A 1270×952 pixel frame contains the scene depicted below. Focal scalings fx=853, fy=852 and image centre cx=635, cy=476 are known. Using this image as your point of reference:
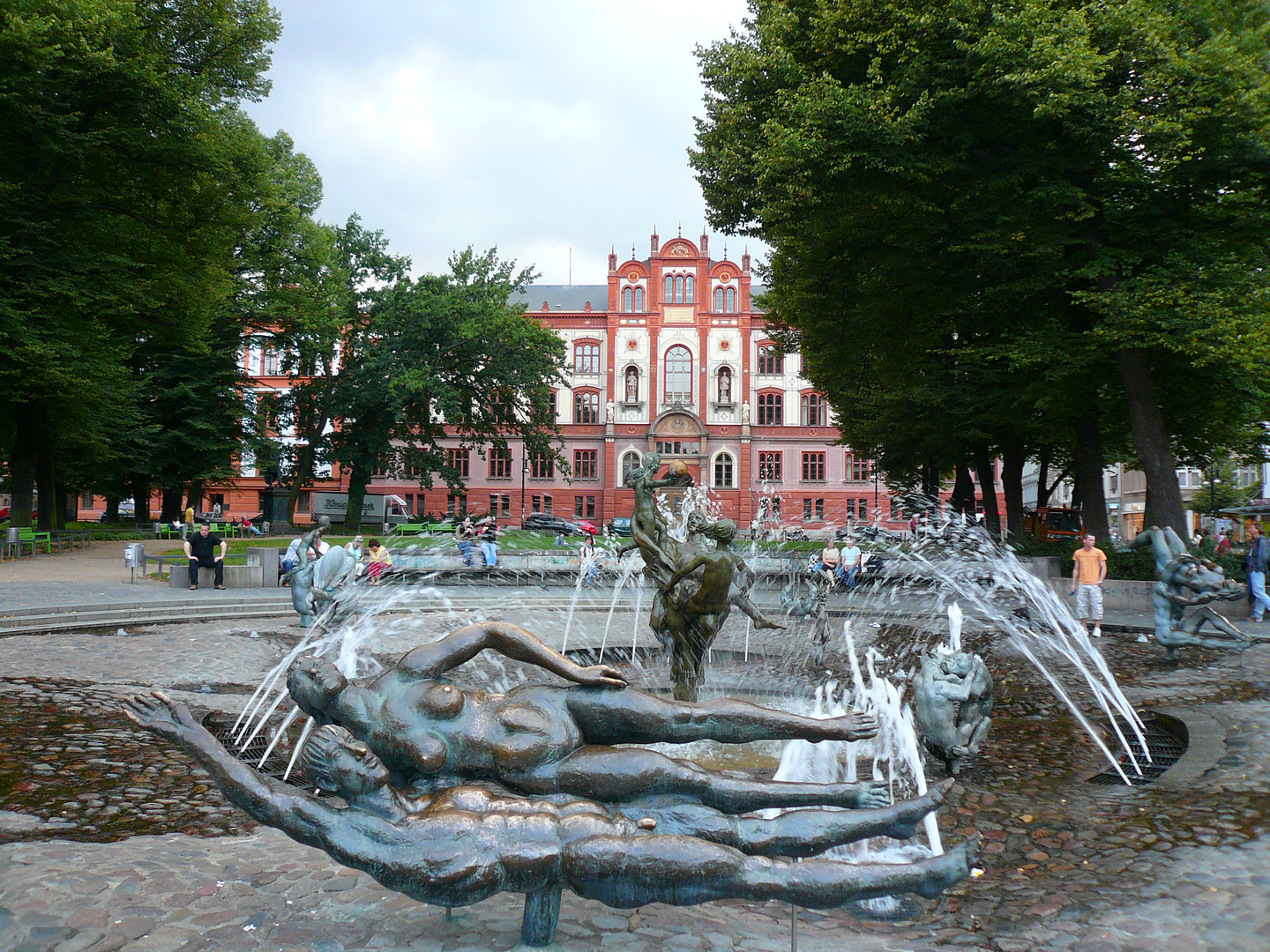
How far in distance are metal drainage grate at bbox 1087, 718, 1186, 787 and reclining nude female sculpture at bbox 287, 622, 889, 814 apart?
3.35 meters

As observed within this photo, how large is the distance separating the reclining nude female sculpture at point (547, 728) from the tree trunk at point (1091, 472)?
18012 mm

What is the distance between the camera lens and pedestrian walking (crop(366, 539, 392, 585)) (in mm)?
16531

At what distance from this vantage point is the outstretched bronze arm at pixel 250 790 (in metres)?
3.10

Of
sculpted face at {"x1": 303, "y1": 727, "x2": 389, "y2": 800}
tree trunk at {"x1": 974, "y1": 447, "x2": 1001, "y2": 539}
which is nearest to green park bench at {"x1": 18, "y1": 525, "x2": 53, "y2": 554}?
sculpted face at {"x1": 303, "y1": 727, "x2": 389, "y2": 800}

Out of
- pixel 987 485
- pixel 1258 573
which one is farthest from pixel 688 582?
pixel 987 485

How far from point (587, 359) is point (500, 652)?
5885 cm

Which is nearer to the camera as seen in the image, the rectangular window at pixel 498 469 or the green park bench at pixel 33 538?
the green park bench at pixel 33 538

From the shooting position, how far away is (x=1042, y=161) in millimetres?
15844

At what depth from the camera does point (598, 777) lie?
3.40 m

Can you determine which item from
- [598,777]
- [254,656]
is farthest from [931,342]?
[598,777]

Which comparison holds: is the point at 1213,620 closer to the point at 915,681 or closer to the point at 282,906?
the point at 915,681

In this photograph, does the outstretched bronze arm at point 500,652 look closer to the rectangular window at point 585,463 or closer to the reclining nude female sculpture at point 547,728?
the reclining nude female sculpture at point 547,728

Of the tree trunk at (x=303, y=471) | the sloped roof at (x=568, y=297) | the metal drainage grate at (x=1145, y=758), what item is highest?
the sloped roof at (x=568, y=297)

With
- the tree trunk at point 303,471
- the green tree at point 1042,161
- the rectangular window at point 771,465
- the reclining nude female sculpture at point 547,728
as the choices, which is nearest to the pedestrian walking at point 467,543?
the green tree at point 1042,161
